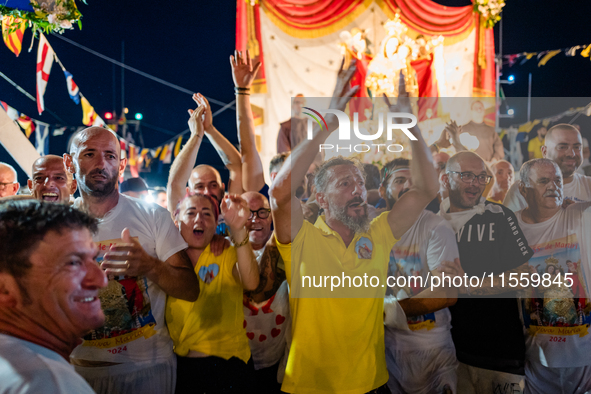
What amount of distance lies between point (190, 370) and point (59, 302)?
1.25m

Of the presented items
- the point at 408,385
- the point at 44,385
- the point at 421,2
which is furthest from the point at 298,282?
the point at 421,2

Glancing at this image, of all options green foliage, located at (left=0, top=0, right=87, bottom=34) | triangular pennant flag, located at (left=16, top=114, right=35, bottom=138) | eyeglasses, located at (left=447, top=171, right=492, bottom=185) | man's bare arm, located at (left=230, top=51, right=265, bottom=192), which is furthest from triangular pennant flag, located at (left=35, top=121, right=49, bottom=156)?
eyeglasses, located at (left=447, top=171, right=492, bottom=185)

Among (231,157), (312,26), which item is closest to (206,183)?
(231,157)

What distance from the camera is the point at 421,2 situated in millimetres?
6383

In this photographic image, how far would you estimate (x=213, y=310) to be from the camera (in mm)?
2324

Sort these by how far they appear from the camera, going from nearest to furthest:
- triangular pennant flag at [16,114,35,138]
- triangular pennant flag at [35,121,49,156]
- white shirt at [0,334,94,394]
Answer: white shirt at [0,334,94,394] → triangular pennant flag at [16,114,35,138] → triangular pennant flag at [35,121,49,156]

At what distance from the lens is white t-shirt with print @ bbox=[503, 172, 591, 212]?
2.72 m

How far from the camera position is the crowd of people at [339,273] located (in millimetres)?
2100

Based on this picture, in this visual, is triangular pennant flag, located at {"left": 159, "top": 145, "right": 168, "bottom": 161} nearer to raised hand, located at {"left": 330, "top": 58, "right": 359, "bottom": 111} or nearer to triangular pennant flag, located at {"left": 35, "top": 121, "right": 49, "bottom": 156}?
A: triangular pennant flag, located at {"left": 35, "top": 121, "right": 49, "bottom": 156}

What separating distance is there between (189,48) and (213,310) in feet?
25.0

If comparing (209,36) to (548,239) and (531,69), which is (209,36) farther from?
(548,239)

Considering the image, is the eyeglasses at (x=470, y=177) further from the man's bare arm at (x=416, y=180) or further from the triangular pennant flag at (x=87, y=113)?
the triangular pennant flag at (x=87, y=113)

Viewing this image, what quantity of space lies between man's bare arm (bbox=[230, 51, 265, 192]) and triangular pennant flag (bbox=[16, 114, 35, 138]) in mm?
3750

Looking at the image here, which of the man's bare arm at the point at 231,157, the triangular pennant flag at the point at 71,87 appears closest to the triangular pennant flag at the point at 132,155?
the triangular pennant flag at the point at 71,87
